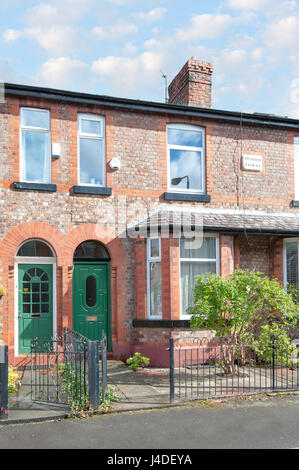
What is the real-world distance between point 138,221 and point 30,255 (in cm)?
271

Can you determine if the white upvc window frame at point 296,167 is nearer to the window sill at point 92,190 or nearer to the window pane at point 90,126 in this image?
the window sill at point 92,190

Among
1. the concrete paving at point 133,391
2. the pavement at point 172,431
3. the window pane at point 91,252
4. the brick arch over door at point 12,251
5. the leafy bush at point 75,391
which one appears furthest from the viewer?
the window pane at point 91,252

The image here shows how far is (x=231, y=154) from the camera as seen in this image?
39.3ft

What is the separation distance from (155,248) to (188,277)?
1.03 metres

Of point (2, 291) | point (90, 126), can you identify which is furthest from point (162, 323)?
point (90, 126)

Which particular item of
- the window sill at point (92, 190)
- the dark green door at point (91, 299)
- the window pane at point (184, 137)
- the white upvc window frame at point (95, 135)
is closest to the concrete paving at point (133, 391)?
the dark green door at point (91, 299)

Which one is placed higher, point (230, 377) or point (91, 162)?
point (91, 162)

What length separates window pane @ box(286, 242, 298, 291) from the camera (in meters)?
11.4

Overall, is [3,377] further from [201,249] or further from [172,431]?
[201,249]

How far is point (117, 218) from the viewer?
1081 cm

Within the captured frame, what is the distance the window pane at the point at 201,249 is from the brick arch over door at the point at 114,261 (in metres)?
1.46

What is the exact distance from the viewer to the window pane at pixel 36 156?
10406 millimetres
